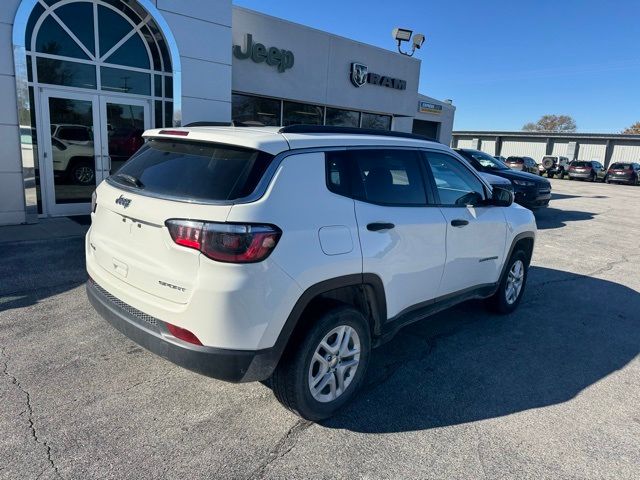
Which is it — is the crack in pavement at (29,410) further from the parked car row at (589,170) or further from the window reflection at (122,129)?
the parked car row at (589,170)

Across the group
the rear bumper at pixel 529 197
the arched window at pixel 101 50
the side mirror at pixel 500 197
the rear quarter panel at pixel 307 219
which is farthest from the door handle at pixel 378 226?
the rear bumper at pixel 529 197

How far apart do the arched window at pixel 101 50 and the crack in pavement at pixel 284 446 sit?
813 cm

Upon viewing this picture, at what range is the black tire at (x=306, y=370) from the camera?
2.74 meters

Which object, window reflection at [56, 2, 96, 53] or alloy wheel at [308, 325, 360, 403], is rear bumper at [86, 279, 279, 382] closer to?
alloy wheel at [308, 325, 360, 403]

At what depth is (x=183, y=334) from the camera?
2551 millimetres

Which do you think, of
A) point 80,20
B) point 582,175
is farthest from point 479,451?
point 582,175

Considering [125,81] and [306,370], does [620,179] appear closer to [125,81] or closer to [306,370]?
[125,81]

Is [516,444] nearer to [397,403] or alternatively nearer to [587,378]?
[397,403]

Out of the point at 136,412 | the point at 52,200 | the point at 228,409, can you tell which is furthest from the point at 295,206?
the point at 52,200

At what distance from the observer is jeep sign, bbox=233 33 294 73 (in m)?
11.6

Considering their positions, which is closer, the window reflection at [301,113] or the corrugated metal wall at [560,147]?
the window reflection at [301,113]

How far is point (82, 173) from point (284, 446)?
26.2 feet

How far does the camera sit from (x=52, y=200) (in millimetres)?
8516

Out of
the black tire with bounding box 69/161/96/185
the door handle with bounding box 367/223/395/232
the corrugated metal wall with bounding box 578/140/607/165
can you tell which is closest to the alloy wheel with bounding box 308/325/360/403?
the door handle with bounding box 367/223/395/232
